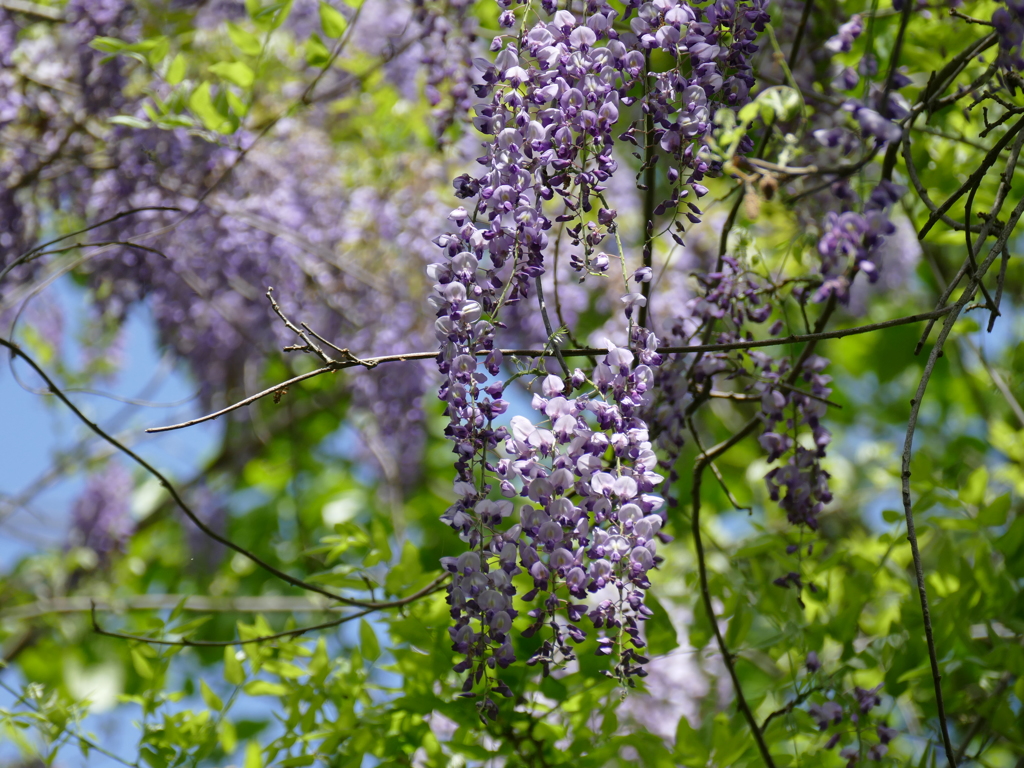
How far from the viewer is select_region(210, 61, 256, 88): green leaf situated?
1.90 m

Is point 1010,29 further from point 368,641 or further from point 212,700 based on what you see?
point 212,700

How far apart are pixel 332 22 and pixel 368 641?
129 centimetres

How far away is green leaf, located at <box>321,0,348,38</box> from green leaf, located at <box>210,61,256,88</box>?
0.63ft

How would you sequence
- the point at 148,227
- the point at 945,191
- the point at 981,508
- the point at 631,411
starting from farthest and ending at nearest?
the point at 148,227 → the point at 945,191 → the point at 981,508 → the point at 631,411

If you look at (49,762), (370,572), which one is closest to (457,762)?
(370,572)

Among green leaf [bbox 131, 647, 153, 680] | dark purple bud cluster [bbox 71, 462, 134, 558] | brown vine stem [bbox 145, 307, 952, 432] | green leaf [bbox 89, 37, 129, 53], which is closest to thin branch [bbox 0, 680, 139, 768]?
green leaf [bbox 131, 647, 153, 680]

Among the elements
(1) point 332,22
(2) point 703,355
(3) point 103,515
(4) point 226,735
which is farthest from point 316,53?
(3) point 103,515

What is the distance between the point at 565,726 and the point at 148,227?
1974 mm

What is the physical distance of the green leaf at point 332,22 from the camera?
1988 millimetres

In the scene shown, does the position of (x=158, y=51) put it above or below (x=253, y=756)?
above

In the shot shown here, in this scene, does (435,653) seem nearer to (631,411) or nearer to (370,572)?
(370,572)

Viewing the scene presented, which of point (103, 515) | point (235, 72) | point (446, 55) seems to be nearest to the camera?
point (235, 72)

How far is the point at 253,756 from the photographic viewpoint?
1489 millimetres

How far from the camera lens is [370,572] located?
1.63 metres
